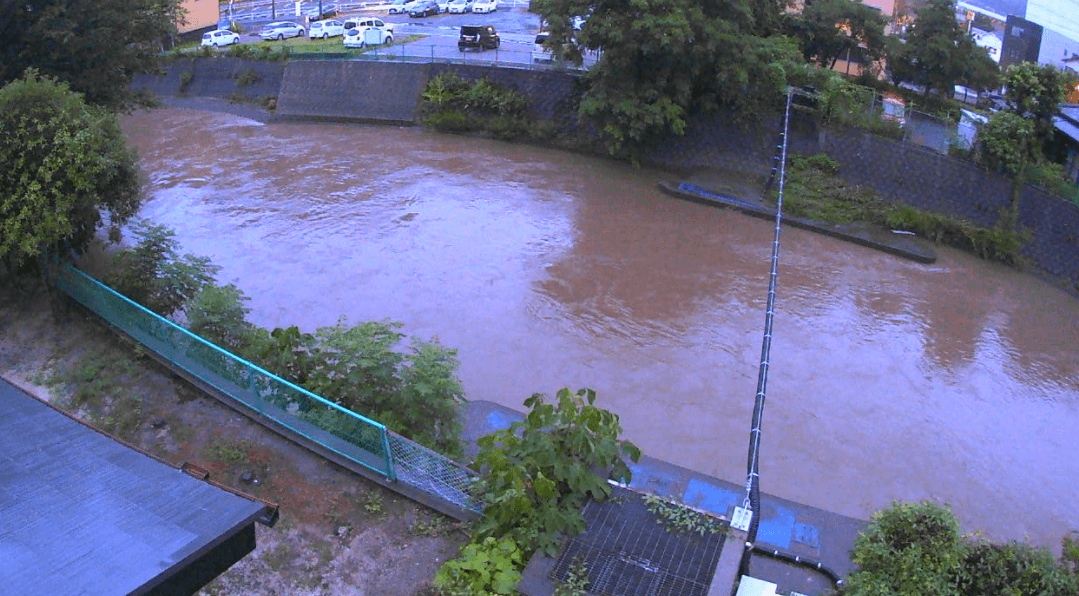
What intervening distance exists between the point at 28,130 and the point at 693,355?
10052 mm

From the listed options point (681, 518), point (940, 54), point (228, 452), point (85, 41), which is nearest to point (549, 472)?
point (681, 518)

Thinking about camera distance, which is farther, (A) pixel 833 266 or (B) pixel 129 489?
(A) pixel 833 266

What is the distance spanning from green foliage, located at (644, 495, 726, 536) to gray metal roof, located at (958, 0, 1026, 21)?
A: 92.3ft

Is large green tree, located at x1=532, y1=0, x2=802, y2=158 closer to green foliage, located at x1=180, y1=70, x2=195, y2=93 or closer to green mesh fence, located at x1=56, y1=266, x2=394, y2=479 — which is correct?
green mesh fence, located at x1=56, y1=266, x2=394, y2=479

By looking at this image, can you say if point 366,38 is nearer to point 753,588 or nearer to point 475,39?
point 475,39

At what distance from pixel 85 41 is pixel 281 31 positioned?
20.9 meters

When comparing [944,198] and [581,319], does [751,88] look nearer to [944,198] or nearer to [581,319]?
[944,198]

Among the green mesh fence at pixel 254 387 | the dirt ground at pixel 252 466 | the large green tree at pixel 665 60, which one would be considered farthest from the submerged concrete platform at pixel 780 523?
the large green tree at pixel 665 60

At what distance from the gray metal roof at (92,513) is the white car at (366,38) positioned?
1023 inches

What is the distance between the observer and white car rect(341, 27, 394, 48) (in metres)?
31.1

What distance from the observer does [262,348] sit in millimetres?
9906

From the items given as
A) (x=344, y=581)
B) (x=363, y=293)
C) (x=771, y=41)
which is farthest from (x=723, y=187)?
(x=344, y=581)

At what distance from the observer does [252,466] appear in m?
8.78

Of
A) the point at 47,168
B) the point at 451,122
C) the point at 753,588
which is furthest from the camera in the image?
the point at 451,122
